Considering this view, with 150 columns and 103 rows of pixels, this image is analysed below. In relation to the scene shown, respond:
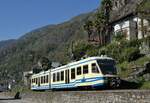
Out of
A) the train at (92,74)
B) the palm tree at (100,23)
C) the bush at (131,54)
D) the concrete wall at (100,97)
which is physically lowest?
the concrete wall at (100,97)

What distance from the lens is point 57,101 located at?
3164 centimetres

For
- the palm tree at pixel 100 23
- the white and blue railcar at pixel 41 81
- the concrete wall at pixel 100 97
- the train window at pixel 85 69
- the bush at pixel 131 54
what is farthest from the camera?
the palm tree at pixel 100 23

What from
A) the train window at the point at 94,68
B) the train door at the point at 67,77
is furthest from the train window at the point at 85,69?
the train door at the point at 67,77

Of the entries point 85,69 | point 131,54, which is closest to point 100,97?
point 85,69

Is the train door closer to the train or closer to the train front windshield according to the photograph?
the train

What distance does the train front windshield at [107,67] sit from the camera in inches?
1206

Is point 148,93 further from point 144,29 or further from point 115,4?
point 115,4

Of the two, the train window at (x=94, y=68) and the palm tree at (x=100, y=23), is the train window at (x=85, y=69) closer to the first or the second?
the train window at (x=94, y=68)

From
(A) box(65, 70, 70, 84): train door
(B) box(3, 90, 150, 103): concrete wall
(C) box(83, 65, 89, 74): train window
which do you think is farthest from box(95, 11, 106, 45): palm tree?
(C) box(83, 65, 89, 74): train window

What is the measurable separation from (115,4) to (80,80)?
204 ft

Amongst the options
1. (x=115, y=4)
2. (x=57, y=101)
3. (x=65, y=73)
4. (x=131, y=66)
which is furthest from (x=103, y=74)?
(x=115, y=4)

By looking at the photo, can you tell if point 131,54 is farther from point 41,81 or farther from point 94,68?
point 94,68

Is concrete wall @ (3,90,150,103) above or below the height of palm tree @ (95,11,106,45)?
below

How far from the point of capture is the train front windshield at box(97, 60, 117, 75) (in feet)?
101
